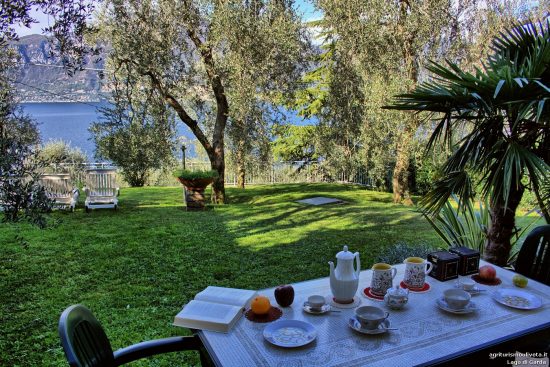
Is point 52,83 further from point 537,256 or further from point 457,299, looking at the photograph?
point 537,256

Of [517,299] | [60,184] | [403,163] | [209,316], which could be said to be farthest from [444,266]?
[60,184]

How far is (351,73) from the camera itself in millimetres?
8125

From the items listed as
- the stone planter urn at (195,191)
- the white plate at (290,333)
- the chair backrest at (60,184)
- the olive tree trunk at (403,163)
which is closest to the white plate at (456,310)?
the white plate at (290,333)

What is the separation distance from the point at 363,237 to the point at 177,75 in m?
4.26

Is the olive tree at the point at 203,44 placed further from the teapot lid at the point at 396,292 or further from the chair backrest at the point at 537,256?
the teapot lid at the point at 396,292

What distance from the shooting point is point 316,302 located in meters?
1.70

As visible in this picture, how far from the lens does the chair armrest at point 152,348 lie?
1.58m

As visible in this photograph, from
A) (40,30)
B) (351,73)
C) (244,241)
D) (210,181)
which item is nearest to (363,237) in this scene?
(244,241)

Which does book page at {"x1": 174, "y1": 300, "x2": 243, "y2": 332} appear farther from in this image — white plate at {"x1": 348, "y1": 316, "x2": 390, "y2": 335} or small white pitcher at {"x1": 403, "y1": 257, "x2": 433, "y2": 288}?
small white pitcher at {"x1": 403, "y1": 257, "x2": 433, "y2": 288}

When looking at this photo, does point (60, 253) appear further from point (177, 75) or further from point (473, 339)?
point (473, 339)

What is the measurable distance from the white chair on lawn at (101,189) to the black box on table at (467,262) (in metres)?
6.83

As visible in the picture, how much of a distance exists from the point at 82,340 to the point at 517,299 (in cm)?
182

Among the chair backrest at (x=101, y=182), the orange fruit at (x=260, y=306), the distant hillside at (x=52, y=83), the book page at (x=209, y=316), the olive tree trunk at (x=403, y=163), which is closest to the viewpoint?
the book page at (x=209, y=316)

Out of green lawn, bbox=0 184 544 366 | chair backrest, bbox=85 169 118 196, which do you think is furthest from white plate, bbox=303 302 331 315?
chair backrest, bbox=85 169 118 196
